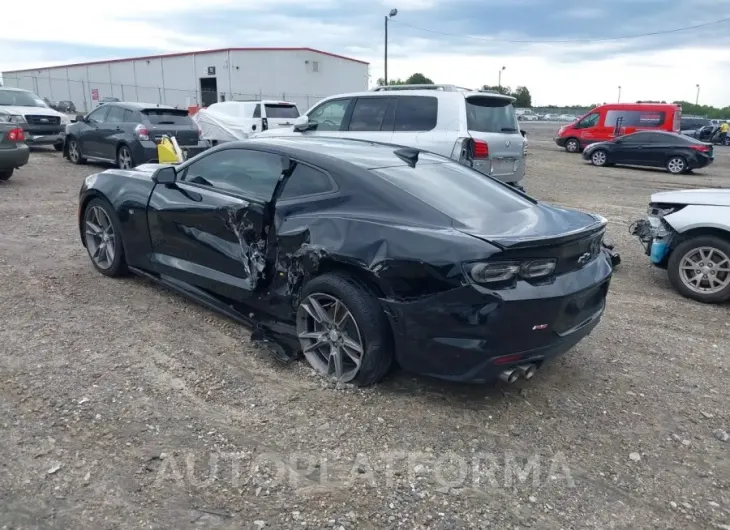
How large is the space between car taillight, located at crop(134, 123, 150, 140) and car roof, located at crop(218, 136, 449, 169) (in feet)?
27.4

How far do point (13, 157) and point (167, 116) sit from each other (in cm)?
321

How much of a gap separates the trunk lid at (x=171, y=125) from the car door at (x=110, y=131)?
2.06 ft

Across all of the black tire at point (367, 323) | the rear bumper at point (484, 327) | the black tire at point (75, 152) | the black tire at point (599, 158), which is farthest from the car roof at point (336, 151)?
the black tire at point (599, 158)

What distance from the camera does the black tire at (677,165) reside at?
733 inches

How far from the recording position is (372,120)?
9.61m

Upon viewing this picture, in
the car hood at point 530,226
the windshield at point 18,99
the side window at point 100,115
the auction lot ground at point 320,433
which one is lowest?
the auction lot ground at point 320,433

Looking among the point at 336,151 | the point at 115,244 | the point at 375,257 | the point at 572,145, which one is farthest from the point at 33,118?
the point at 572,145

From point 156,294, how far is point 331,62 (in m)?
39.2

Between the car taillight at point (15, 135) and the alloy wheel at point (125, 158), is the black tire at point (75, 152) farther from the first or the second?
the car taillight at point (15, 135)

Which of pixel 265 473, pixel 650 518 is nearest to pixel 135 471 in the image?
pixel 265 473

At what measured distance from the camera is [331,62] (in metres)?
42.0

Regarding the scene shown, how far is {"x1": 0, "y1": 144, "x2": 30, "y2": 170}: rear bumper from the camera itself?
10.7 m

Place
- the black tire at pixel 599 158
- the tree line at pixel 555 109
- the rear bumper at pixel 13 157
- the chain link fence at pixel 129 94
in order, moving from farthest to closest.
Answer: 1. the tree line at pixel 555 109
2. the chain link fence at pixel 129 94
3. the black tire at pixel 599 158
4. the rear bumper at pixel 13 157

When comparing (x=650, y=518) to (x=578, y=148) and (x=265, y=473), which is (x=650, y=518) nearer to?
(x=265, y=473)
